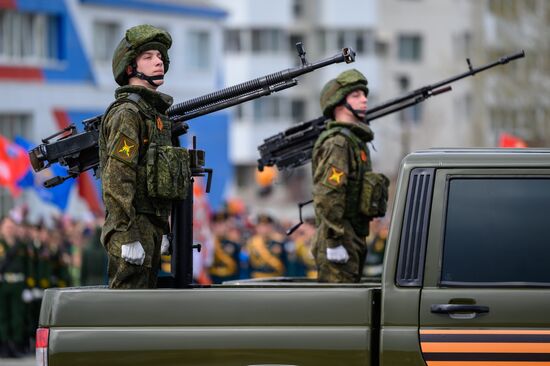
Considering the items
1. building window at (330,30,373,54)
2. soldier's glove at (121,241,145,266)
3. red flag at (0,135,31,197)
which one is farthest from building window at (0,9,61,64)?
soldier's glove at (121,241,145,266)

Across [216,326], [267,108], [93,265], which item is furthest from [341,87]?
[267,108]

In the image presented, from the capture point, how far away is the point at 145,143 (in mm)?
8266

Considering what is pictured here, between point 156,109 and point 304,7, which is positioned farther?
point 304,7

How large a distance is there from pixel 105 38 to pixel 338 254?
35276 millimetres

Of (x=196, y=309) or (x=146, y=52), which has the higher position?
(x=146, y=52)

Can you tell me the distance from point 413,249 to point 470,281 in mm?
314

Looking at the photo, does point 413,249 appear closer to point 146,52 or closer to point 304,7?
point 146,52

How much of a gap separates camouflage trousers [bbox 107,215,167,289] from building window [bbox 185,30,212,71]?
39873 mm

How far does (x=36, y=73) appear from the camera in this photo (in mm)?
41406

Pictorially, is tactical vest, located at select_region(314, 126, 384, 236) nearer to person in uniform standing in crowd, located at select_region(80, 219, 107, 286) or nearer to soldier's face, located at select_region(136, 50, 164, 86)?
soldier's face, located at select_region(136, 50, 164, 86)

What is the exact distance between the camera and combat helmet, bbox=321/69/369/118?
10625 millimetres

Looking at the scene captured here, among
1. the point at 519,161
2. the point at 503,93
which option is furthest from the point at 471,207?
the point at 503,93

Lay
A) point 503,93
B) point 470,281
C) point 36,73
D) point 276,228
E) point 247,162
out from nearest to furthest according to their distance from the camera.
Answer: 1. point 470,281
2. point 276,228
3. point 36,73
4. point 503,93
5. point 247,162

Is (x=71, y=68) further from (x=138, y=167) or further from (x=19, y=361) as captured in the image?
(x=138, y=167)
